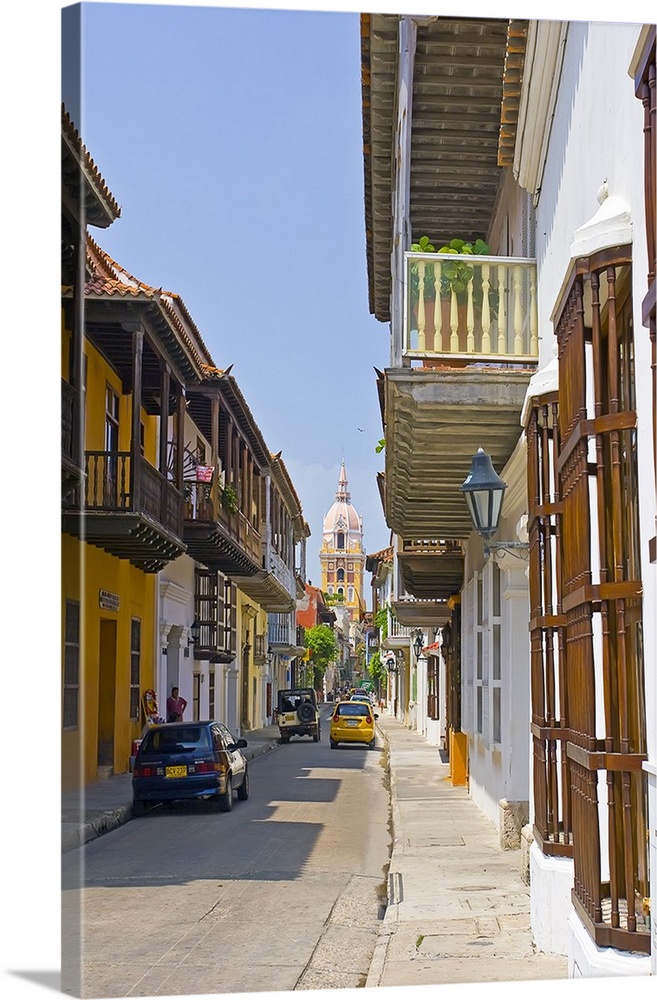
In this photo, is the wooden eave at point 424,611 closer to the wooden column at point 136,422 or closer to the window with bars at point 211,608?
the window with bars at point 211,608

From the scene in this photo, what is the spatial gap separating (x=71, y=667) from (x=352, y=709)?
1457 centimetres

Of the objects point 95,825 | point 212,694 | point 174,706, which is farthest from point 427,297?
point 212,694

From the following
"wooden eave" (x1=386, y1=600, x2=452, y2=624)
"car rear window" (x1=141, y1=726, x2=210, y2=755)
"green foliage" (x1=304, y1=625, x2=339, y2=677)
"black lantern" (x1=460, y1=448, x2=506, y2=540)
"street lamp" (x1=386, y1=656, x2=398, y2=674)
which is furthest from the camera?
"green foliage" (x1=304, y1=625, x2=339, y2=677)

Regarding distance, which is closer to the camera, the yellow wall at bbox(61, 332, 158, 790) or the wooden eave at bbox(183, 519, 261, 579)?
the yellow wall at bbox(61, 332, 158, 790)

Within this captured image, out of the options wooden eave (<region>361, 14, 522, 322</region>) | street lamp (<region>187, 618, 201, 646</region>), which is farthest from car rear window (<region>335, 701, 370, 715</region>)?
wooden eave (<region>361, 14, 522, 322</region>)

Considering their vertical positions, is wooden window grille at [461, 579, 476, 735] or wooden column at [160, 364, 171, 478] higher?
wooden column at [160, 364, 171, 478]

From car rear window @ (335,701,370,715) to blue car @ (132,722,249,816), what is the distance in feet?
48.2

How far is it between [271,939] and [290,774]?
14.0 m

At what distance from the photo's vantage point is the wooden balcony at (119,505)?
15328 mm

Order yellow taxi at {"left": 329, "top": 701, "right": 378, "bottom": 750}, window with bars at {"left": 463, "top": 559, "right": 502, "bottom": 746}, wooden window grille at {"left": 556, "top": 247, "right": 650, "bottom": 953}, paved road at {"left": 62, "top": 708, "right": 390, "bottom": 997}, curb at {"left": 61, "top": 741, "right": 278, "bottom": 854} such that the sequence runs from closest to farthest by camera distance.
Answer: wooden window grille at {"left": 556, "top": 247, "right": 650, "bottom": 953}
paved road at {"left": 62, "top": 708, "right": 390, "bottom": 997}
curb at {"left": 61, "top": 741, "right": 278, "bottom": 854}
window with bars at {"left": 463, "top": 559, "right": 502, "bottom": 746}
yellow taxi at {"left": 329, "top": 701, "right": 378, "bottom": 750}

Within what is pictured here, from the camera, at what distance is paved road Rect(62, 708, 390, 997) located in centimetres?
686

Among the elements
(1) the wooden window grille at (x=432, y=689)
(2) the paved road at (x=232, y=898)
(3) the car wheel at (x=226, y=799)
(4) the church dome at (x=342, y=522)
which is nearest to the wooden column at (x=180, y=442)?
(2) the paved road at (x=232, y=898)

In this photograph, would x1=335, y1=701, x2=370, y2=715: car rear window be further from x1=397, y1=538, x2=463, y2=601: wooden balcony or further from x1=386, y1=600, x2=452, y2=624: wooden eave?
x1=397, y1=538, x2=463, y2=601: wooden balcony

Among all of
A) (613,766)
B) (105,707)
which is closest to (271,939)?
(613,766)
